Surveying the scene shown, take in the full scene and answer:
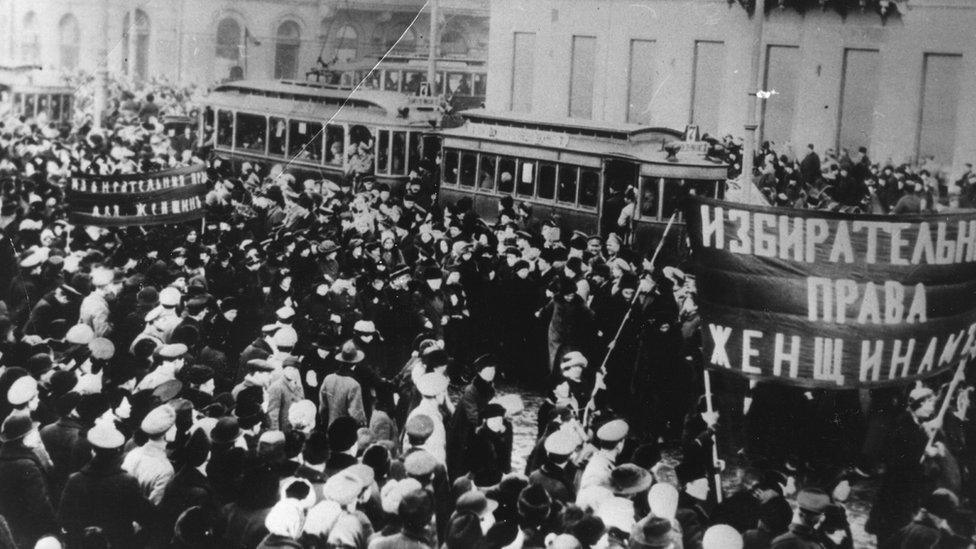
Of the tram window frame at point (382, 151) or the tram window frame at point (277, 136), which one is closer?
the tram window frame at point (382, 151)

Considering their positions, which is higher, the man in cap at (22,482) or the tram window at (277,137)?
the tram window at (277,137)

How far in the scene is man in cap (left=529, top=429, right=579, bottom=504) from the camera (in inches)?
A: 186

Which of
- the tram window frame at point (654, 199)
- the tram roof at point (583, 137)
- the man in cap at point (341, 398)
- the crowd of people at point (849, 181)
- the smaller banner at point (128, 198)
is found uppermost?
the tram roof at point (583, 137)

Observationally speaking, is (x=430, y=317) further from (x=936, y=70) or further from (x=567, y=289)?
(x=936, y=70)

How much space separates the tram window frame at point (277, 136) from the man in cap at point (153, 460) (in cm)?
648

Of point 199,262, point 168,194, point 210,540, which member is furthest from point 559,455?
point 168,194

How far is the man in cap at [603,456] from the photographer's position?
4863 millimetres

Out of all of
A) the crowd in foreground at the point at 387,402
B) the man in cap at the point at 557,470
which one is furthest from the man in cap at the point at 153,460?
the man in cap at the point at 557,470

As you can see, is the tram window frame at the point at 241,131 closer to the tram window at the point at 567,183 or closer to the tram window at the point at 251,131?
the tram window at the point at 251,131

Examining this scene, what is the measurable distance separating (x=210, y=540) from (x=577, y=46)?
13.7 feet

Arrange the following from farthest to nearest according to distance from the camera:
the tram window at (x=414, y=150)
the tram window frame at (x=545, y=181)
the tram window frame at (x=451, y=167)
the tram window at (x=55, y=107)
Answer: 1. the tram window at (x=55, y=107)
2. the tram window at (x=414, y=150)
3. the tram window frame at (x=451, y=167)
4. the tram window frame at (x=545, y=181)

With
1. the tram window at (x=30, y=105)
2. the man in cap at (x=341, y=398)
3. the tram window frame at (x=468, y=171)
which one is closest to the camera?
the man in cap at (x=341, y=398)

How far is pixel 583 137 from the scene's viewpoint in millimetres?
7285

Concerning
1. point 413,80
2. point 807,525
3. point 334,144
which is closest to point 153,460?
point 807,525
